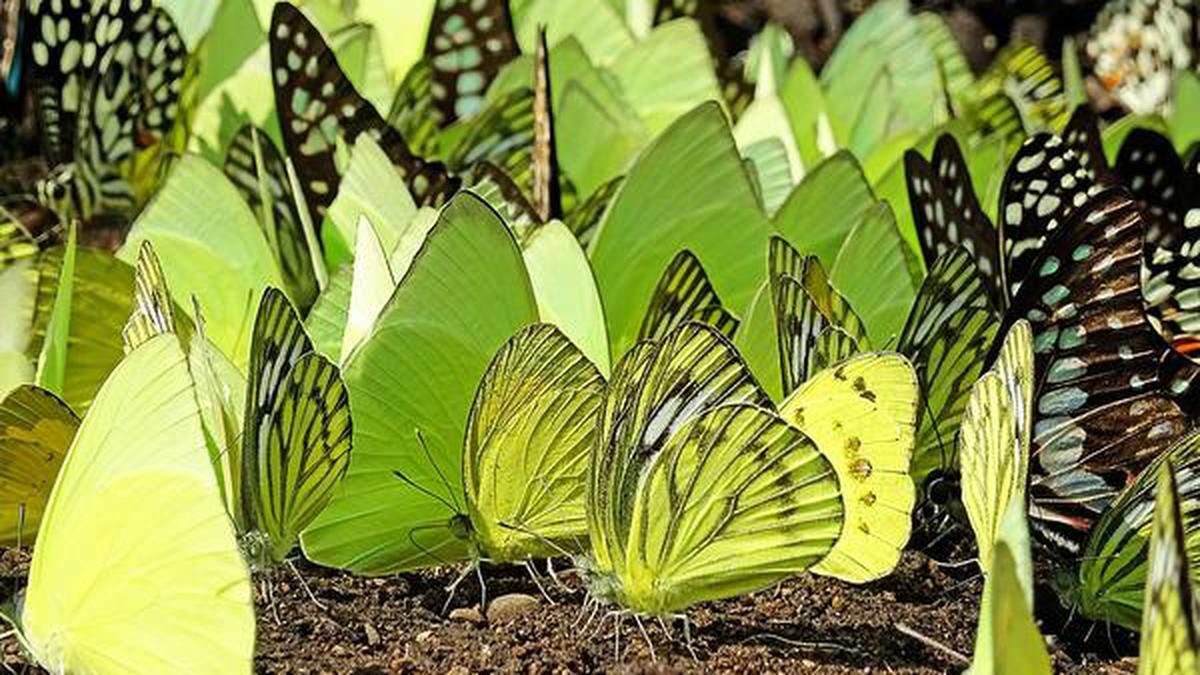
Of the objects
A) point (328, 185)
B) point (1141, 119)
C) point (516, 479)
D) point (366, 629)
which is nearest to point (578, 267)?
point (516, 479)

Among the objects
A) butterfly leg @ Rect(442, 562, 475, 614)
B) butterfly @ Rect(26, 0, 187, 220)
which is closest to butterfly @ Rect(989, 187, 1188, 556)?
butterfly leg @ Rect(442, 562, 475, 614)

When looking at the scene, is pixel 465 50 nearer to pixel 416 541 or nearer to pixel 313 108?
pixel 313 108

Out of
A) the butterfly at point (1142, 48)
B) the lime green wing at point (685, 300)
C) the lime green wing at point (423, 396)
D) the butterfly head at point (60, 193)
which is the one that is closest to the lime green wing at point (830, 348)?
the lime green wing at point (685, 300)

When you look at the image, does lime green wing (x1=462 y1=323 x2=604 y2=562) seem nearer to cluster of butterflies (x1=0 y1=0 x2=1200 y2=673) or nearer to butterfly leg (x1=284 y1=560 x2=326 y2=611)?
cluster of butterflies (x1=0 y1=0 x2=1200 y2=673)

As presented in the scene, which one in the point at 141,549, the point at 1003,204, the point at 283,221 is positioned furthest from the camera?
the point at 283,221

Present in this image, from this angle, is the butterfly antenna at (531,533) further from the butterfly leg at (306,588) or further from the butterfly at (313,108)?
the butterfly at (313,108)

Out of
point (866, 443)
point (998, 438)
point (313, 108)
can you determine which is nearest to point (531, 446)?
point (866, 443)

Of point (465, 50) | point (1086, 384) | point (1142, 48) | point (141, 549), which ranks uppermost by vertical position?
point (465, 50)
